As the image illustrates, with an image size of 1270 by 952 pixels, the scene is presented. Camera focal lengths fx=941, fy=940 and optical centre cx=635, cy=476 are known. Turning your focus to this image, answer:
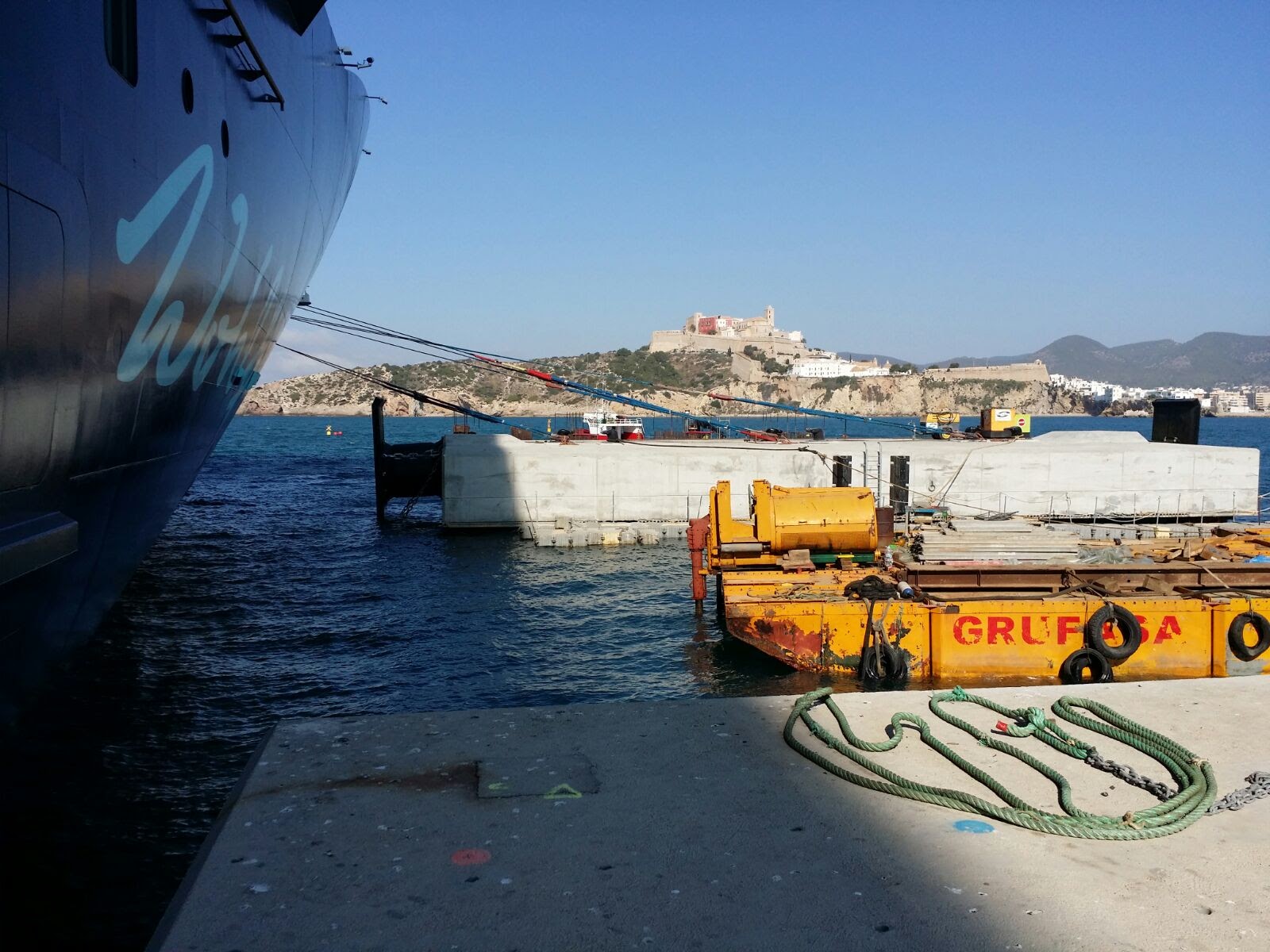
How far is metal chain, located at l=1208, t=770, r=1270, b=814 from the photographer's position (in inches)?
228

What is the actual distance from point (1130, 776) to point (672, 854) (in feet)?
10.6

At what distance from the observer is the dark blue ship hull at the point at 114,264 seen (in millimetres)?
5797

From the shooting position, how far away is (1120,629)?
597 inches

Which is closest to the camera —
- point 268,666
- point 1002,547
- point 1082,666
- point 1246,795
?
point 1246,795

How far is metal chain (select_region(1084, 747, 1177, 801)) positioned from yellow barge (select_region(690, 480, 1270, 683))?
858 cm

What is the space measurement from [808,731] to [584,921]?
3.00 metres

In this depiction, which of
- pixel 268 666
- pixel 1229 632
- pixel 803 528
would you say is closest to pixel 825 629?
pixel 803 528

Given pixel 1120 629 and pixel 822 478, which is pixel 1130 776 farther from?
pixel 822 478

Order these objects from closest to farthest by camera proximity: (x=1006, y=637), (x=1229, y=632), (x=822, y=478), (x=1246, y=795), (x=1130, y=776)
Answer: (x=1246, y=795) → (x=1130, y=776) → (x=1229, y=632) → (x=1006, y=637) → (x=822, y=478)

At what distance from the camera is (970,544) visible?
18109 mm

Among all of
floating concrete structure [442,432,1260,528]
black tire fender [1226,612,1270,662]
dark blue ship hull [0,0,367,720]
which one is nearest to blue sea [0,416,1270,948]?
dark blue ship hull [0,0,367,720]

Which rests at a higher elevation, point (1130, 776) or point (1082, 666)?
point (1130, 776)

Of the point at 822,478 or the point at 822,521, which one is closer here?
the point at 822,521

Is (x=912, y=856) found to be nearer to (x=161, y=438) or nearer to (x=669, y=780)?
(x=669, y=780)
